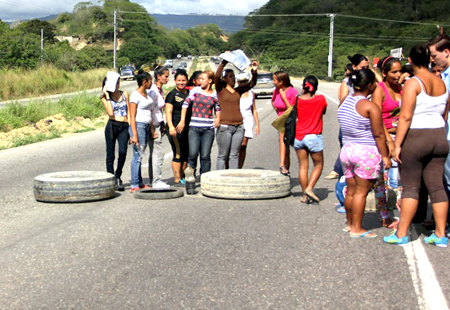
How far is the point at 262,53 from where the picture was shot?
411 feet

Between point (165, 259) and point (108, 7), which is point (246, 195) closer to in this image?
point (165, 259)

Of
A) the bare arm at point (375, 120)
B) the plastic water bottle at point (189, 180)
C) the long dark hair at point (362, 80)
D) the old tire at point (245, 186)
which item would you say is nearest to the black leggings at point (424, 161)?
the bare arm at point (375, 120)

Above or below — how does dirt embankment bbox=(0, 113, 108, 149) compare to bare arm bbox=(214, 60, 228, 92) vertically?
below

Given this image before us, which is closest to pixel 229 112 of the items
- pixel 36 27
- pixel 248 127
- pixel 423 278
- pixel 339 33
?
pixel 248 127

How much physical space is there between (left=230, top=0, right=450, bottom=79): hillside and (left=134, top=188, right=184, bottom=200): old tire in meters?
82.3

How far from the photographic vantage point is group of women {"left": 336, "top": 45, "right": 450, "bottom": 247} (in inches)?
231

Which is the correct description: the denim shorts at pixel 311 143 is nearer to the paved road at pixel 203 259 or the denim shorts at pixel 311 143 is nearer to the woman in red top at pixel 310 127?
the woman in red top at pixel 310 127

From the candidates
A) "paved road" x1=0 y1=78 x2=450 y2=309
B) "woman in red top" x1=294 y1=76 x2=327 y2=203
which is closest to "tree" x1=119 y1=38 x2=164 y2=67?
"woman in red top" x1=294 y1=76 x2=327 y2=203

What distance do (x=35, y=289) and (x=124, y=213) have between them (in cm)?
269

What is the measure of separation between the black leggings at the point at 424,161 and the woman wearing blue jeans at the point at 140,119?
3.79m

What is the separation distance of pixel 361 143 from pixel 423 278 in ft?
5.49

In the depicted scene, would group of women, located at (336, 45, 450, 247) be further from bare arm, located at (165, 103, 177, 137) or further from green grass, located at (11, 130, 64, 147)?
green grass, located at (11, 130, 64, 147)

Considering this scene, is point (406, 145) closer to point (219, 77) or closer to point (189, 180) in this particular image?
point (219, 77)

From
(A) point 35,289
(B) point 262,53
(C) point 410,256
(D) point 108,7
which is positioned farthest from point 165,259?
(D) point 108,7
